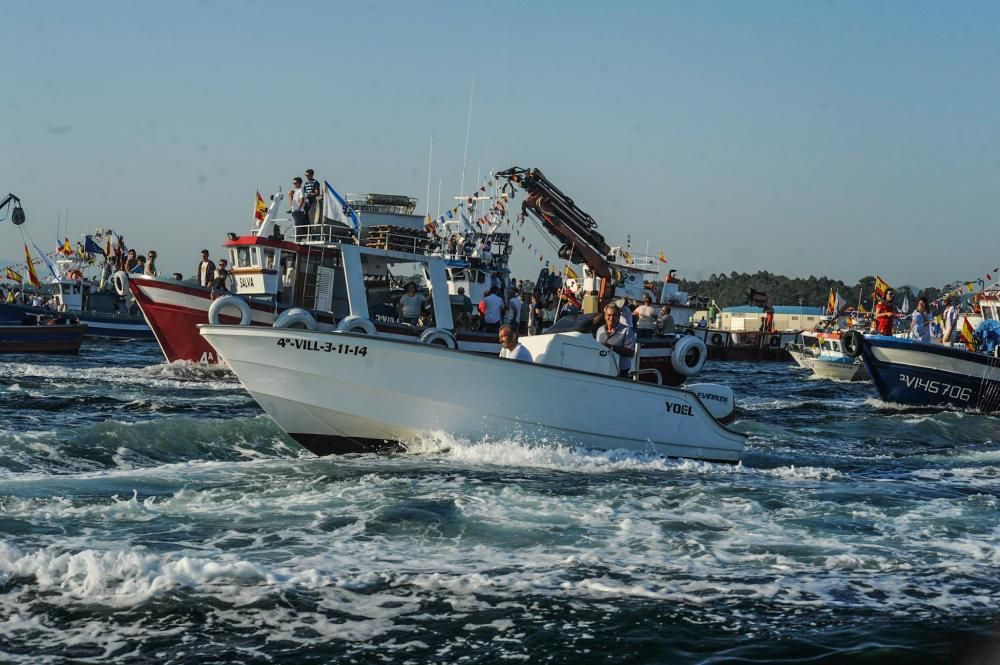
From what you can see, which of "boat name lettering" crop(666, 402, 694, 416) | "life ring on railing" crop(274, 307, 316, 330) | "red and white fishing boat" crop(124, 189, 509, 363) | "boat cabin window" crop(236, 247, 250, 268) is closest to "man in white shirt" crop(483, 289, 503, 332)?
"red and white fishing boat" crop(124, 189, 509, 363)

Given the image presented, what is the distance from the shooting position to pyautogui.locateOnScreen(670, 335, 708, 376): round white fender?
15602 mm

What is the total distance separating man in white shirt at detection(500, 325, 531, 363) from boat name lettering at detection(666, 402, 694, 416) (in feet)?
6.19

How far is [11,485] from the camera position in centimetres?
968

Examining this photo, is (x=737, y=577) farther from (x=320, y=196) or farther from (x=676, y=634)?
(x=320, y=196)

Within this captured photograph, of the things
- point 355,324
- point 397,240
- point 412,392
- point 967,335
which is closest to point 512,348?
point 412,392

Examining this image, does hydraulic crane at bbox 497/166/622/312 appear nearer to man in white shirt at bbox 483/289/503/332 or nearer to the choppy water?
man in white shirt at bbox 483/289/503/332

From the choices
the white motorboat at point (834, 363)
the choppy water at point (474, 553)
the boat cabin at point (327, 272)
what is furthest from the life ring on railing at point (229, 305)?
the white motorboat at point (834, 363)

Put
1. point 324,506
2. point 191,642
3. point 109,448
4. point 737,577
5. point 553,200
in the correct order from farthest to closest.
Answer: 1. point 553,200
2. point 109,448
3. point 324,506
4. point 737,577
5. point 191,642

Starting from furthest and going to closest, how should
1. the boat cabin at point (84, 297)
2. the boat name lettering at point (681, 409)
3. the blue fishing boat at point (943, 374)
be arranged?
the boat cabin at point (84, 297) < the blue fishing boat at point (943, 374) < the boat name lettering at point (681, 409)

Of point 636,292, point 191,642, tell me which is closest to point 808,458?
point 191,642

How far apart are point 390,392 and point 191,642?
5.87 m

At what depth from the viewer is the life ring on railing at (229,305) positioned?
21.2 m

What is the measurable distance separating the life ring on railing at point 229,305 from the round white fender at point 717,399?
10981mm

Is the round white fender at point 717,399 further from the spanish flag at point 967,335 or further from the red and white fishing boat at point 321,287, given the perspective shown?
the spanish flag at point 967,335
